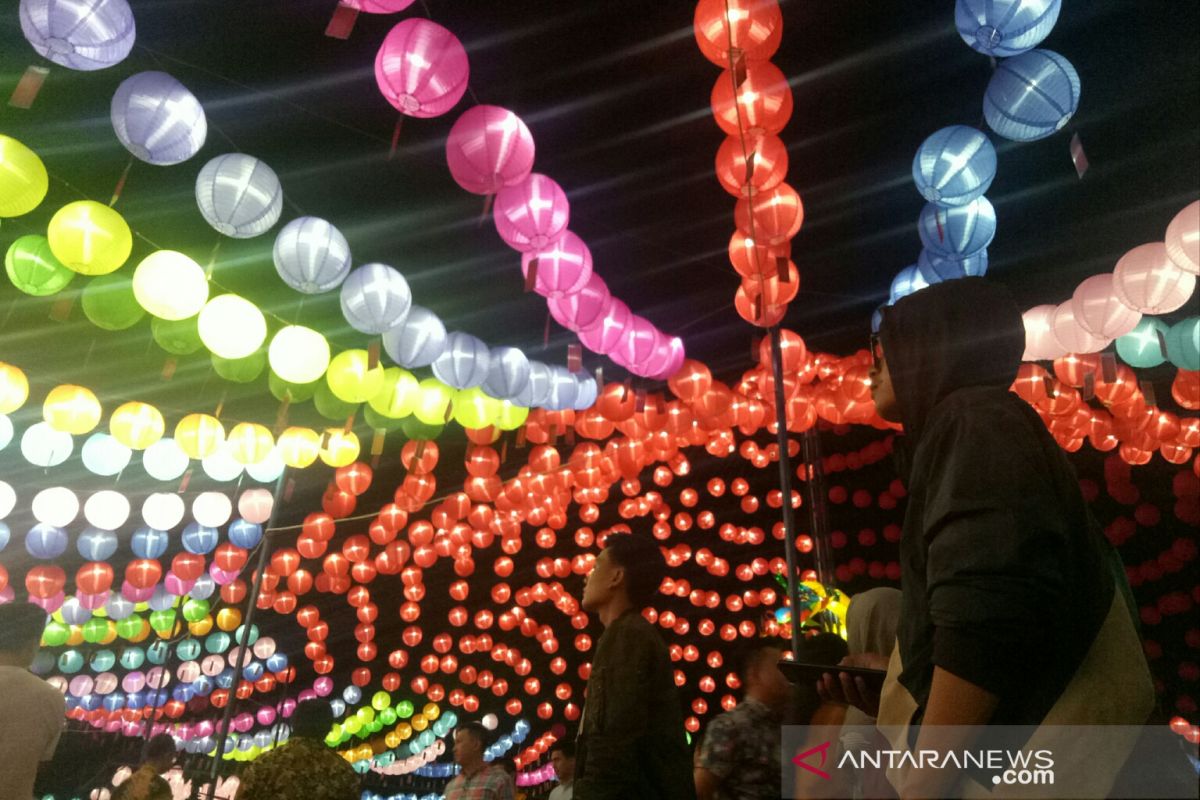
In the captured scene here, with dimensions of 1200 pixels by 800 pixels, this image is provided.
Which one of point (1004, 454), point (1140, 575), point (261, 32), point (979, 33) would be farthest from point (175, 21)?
point (1140, 575)

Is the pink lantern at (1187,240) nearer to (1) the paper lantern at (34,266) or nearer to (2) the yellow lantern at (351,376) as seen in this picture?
(2) the yellow lantern at (351,376)

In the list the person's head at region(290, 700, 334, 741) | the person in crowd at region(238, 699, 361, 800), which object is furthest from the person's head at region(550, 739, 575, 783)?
the person's head at region(290, 700, 334, 741)

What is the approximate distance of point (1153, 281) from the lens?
14.4 ft

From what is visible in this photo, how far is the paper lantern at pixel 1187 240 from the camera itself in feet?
13.2

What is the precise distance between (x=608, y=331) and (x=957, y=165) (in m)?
2.25

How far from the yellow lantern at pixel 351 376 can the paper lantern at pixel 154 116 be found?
1.84 meters

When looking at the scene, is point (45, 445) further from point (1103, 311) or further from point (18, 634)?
point (1103, 311)

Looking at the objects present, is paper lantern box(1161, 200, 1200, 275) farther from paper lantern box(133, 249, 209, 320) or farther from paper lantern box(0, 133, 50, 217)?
paper lantern box(0, 133, 50, 217)

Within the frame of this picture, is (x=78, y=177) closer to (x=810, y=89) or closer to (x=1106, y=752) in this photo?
(x=810, y=89)

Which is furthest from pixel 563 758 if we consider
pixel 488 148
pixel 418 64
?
pixel 418 64

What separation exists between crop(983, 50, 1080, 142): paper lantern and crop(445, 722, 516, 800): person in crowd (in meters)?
4.30

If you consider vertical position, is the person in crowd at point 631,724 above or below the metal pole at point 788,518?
below

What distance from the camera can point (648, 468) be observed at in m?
11.6

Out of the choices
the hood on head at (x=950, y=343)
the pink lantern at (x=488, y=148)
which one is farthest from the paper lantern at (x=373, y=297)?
the hood on head at (x=950, y=343)
